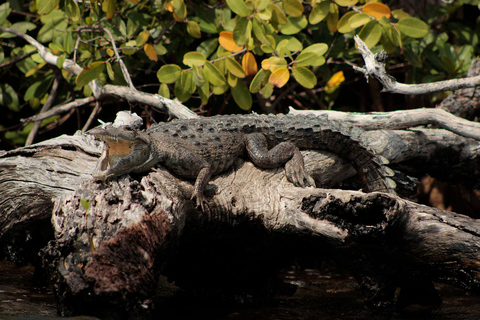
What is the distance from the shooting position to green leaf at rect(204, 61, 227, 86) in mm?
4309

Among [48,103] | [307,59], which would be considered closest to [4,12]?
[48,103]

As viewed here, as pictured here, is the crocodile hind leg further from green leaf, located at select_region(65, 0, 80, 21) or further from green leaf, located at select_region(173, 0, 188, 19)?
green leaf, located at select_region(65, 0, 80, 21)

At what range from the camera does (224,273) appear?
3.67m

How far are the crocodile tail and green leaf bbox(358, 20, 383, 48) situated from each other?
3.03 ft

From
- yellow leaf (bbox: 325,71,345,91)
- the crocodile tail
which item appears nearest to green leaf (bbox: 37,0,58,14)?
the crocodile tail

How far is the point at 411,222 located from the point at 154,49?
121 inches

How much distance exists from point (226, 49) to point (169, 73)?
598 millimetres

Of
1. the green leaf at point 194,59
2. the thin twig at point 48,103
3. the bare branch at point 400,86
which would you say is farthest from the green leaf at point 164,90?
the bare branch at point 400,86

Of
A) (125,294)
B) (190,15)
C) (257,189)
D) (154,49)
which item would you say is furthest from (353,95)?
(125,294)

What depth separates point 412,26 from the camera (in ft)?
14.7

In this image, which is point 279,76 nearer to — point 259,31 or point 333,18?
point 259,31

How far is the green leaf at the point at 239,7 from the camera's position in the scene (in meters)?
4.01

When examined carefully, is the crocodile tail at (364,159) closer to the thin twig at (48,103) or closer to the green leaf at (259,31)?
the green leaf at (259,31)

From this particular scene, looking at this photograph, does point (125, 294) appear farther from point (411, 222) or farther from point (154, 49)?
Result: point (154, 49)
